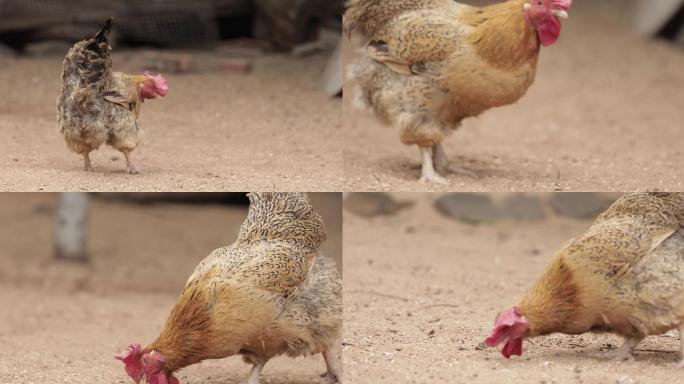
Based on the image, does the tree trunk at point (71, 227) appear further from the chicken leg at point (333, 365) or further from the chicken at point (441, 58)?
the chicken leg at point (333, 365)

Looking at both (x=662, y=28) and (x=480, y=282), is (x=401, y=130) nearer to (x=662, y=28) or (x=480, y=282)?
(x=480, y=282)

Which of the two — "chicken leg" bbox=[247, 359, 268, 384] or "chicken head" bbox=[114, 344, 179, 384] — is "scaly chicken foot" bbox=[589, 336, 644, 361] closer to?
"chicken leg" bbox=[247, 359, 268, 384]

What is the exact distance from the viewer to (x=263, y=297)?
4984 millimetres

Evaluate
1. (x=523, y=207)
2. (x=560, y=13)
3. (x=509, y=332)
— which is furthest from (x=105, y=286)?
(x=560, y=13)

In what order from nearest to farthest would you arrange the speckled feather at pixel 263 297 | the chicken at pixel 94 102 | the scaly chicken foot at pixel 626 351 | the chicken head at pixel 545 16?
the speckled feather at pixel 263 297, the scaly chicken foot at pixel 626 351, the chicken at pixel 94 102, the chicken head at pixel 545 16

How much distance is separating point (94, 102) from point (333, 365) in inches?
82.8

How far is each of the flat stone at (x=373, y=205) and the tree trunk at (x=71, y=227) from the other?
8.45 feet

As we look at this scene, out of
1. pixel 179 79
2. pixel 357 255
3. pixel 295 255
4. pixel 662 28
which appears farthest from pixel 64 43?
pixel 662 28

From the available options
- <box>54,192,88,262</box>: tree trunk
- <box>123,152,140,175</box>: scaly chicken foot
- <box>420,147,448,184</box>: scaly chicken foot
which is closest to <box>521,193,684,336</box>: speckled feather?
<box>420,147,448,184</box>: scaly chicken foot

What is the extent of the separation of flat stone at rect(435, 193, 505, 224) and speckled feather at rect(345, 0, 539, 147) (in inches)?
109

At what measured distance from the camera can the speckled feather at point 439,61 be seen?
6.17 meters

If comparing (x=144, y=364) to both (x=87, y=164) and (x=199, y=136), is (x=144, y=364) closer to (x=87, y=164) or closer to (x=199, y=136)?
(x=87, y=164)

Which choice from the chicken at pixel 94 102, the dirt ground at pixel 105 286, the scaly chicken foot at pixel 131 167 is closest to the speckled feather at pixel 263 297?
the dirt ground at pixel 105 286

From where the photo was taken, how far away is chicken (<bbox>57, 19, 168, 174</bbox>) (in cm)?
563
